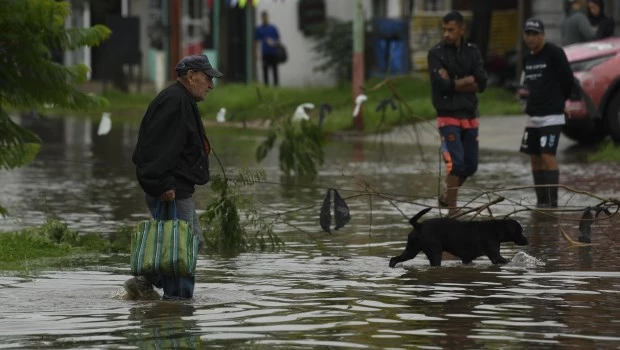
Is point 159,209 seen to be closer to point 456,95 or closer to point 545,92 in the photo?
point 456,95

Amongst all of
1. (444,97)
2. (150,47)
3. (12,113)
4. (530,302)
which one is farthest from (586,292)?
(150,47)

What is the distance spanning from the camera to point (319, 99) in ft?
110

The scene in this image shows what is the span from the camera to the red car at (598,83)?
22859 millimetres

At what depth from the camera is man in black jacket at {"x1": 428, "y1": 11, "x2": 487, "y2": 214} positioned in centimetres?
1573

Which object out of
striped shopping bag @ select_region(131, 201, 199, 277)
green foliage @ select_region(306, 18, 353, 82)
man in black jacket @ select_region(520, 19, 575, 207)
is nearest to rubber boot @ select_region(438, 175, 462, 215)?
man in black jacket @ select_region(520, 19, 575, 207)

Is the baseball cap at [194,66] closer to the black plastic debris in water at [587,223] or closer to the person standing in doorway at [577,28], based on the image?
the black plastic debris in water at [587,223]

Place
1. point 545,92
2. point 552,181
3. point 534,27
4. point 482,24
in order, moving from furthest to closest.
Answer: point 482,24 < point 552,181 < point 545,92 < point 534,27

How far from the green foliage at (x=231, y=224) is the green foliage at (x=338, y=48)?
2619 centimetres

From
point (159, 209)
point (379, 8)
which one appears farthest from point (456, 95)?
point (379, 8)

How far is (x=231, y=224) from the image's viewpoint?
14.0 meters

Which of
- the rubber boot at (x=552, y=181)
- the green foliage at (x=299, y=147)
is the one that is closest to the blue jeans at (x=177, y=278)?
the rubber boot at (x=552, y=181)

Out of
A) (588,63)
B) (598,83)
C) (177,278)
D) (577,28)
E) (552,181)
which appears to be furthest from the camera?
(577,28)

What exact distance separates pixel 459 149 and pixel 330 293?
4.91 meters

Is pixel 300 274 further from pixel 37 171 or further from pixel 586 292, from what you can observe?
pixel 37 171
